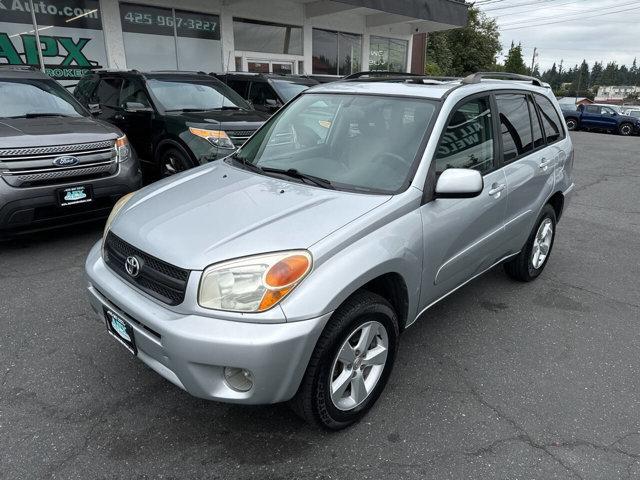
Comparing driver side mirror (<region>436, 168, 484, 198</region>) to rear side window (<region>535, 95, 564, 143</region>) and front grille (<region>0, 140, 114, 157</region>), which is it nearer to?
rear side window (<region>535, 95, 564, 143</region>)

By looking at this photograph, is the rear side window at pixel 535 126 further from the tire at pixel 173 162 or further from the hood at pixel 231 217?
the tire at pixel 173 162

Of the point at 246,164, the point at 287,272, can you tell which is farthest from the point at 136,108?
the point at 287,272

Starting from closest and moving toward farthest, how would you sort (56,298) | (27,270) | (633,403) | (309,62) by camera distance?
(633,403) < (56,298) < (27,270) < (309,62)

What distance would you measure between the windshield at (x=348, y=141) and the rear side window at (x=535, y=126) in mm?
1464

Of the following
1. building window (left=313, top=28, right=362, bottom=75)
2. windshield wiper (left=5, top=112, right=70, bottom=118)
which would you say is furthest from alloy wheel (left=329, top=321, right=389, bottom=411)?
building window (left=313, top=28, right=362, bottom=75)

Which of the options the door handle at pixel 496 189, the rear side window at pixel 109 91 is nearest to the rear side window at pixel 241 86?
the rear side window at pixel 109 91

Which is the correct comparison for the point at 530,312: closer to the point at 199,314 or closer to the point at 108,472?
the point at 199,314

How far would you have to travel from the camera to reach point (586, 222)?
21.6 feet

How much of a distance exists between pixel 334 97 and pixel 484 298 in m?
2.12

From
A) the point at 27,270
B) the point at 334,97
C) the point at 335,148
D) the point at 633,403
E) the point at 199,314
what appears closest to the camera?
the point at 199,314

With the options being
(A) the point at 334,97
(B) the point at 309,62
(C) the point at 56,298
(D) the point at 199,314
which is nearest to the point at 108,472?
(D) the point at 199,314

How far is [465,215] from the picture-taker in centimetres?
299

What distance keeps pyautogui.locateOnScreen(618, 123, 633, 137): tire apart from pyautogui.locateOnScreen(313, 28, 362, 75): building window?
541 inches

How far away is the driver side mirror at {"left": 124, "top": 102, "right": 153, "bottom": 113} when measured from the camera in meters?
6.73
